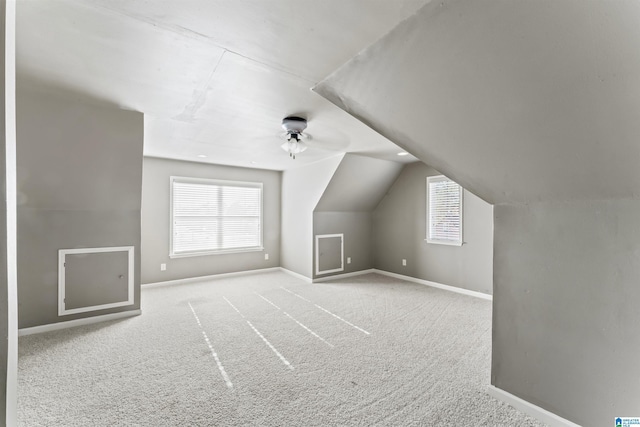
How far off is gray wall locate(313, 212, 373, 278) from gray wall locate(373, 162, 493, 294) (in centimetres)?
18

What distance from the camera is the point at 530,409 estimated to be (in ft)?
5.80

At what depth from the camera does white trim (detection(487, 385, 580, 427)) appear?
1.65m

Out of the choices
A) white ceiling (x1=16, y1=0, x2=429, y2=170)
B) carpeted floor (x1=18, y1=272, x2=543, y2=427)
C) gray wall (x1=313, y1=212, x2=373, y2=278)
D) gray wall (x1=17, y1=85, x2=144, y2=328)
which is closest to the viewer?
white ceiling (x1=16, y1=0, x2=429, y2=170)

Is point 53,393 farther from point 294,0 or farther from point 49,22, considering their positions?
point 294,0

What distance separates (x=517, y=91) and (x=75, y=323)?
4.54 meters

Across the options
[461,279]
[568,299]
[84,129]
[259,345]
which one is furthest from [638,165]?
[84,129]

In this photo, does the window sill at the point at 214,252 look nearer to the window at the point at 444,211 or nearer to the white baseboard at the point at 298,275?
the white baseboard at the point at 298,275

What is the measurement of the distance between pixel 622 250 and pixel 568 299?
0.39 meters

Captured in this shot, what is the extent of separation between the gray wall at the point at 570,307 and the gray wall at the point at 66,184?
358 centimetres

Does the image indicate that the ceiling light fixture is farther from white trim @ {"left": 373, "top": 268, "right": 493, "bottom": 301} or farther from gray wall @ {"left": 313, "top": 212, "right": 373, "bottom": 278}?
white trim @ {"left": 373, "top": 268, "right": 493, "bottom": 301}

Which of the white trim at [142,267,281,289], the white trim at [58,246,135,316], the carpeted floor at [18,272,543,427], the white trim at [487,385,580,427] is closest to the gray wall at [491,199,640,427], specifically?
the white trim at [487,385,580,427]

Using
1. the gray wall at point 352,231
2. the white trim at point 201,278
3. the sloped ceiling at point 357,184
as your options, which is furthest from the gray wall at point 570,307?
the white trim at point 201,278

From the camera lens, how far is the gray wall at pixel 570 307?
1451 millimetres

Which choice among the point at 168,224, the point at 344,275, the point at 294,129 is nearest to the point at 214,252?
the point at 168,224
